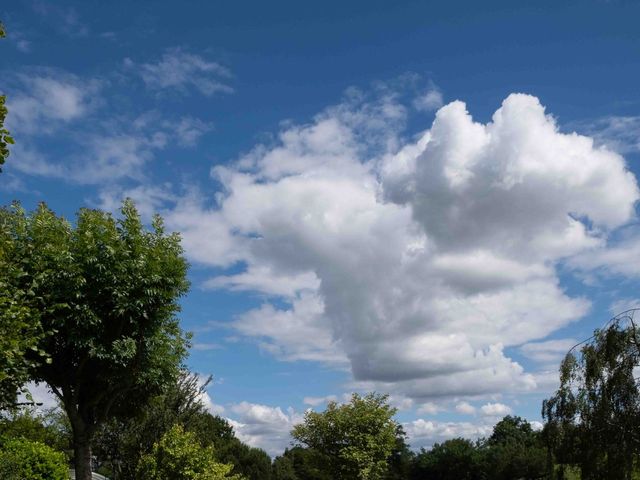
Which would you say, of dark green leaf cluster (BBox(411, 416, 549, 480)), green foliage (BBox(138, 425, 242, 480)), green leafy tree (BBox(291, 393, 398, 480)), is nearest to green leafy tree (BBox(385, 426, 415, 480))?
dark green leaf cluster (BBox(411, 416, 549, 480))

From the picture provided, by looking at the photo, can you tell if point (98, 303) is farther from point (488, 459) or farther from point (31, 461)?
point (488, 459)

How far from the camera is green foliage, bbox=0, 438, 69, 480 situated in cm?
1738

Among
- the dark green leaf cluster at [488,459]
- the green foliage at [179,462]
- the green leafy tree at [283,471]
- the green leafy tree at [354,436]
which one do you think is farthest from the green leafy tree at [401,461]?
the green foliage at [179,462]

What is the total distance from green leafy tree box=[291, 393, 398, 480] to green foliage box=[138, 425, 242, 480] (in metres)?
12.8

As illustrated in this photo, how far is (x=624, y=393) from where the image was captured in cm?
2800

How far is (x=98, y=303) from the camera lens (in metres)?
20.5

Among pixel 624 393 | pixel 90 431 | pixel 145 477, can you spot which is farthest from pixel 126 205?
pixel 624 393

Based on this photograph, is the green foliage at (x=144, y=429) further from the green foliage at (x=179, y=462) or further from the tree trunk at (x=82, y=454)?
the tree trunk at (x=82, y=454)

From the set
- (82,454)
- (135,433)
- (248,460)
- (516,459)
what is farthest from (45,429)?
(516,459)

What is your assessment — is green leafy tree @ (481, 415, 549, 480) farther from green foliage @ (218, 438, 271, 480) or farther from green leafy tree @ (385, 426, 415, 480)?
green foliage @ (218, 438, 271, 480)

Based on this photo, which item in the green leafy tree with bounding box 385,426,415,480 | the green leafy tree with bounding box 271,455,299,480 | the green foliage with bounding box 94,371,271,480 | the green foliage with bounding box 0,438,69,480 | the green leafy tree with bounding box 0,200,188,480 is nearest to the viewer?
the green foliage with bounding box 0,438,69,480

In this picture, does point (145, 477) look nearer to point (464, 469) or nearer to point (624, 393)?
point (624, 393)

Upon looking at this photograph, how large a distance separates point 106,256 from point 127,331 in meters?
2.67

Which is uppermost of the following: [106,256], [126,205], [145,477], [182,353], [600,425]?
[126,205]
